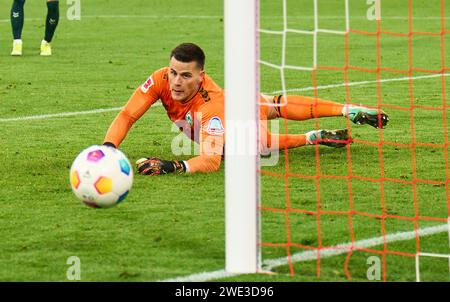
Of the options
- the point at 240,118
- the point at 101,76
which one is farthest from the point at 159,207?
the point at 101,76

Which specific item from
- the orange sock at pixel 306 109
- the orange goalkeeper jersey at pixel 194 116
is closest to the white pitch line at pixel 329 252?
the orange goalkeeper jersey at pixel 194 116

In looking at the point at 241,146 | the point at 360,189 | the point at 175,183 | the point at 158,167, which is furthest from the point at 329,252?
the point at 158,167

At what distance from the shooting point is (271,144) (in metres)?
8.29

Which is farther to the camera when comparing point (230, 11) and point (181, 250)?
point (181, 250)

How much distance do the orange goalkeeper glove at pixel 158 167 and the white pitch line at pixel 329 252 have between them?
203 cm

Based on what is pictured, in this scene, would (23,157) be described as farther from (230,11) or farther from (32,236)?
(230,11)

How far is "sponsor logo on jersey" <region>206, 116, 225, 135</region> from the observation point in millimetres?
7840

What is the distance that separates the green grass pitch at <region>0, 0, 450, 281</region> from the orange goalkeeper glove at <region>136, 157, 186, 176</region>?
65 mm

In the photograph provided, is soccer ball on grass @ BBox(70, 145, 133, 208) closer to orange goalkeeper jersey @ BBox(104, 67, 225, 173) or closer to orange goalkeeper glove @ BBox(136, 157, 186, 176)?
orange goalkeeper glove @ BBox(136, 157, 186, 176)

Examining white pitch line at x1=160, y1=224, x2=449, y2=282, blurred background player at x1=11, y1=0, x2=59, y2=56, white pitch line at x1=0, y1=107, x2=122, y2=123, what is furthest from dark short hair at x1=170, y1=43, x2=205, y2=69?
blurred background player at x1=11, y1=0, x2=59, y2=56

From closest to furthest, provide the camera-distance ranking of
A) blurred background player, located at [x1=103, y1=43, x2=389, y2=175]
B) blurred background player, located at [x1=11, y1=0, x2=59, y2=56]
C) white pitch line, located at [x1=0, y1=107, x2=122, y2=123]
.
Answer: blurred background player, located at [x1=103, y1=43, x2=389, y2=175] → white pitch line, located at [x1=0, y1=107, x2=122, y2=123] → blurred background player, located at [x1=11, y1=0, x2=59, y2=56]

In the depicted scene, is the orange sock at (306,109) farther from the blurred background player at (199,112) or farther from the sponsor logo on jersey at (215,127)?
the sponsor logo on jersey at (215,127)

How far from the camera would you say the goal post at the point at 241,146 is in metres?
5.36

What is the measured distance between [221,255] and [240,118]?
75 centimetres
